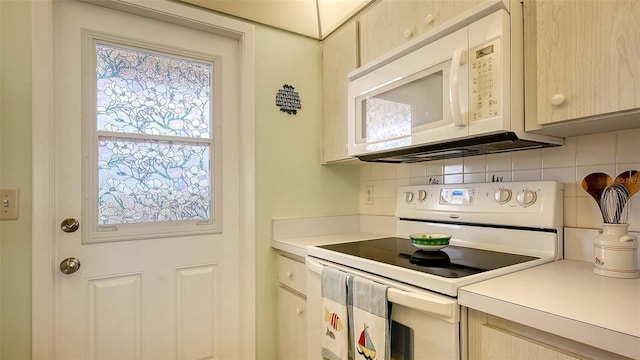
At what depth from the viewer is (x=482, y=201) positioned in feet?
4.65

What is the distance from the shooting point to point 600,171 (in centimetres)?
115

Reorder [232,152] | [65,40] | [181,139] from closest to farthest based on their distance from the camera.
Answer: [65,40], [181,139], [232,152]

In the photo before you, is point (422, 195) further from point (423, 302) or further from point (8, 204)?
point (8, 204)

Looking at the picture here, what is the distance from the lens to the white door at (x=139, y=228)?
145cm

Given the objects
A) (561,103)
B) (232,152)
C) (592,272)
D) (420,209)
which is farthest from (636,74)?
(232,152)

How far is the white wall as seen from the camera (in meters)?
1.32

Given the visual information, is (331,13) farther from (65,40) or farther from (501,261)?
(501,261)

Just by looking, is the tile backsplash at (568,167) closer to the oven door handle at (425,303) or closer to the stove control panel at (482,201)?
the stove control panel at (482,201)

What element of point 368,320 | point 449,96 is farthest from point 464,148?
point 368,320

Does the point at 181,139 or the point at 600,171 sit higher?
the point at 181,139

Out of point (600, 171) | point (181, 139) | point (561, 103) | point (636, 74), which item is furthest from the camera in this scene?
point (181, 139)

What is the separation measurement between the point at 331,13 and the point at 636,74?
1434mm

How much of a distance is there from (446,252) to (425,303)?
1.50 feet

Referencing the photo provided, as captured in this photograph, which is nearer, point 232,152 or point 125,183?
point 125,183
